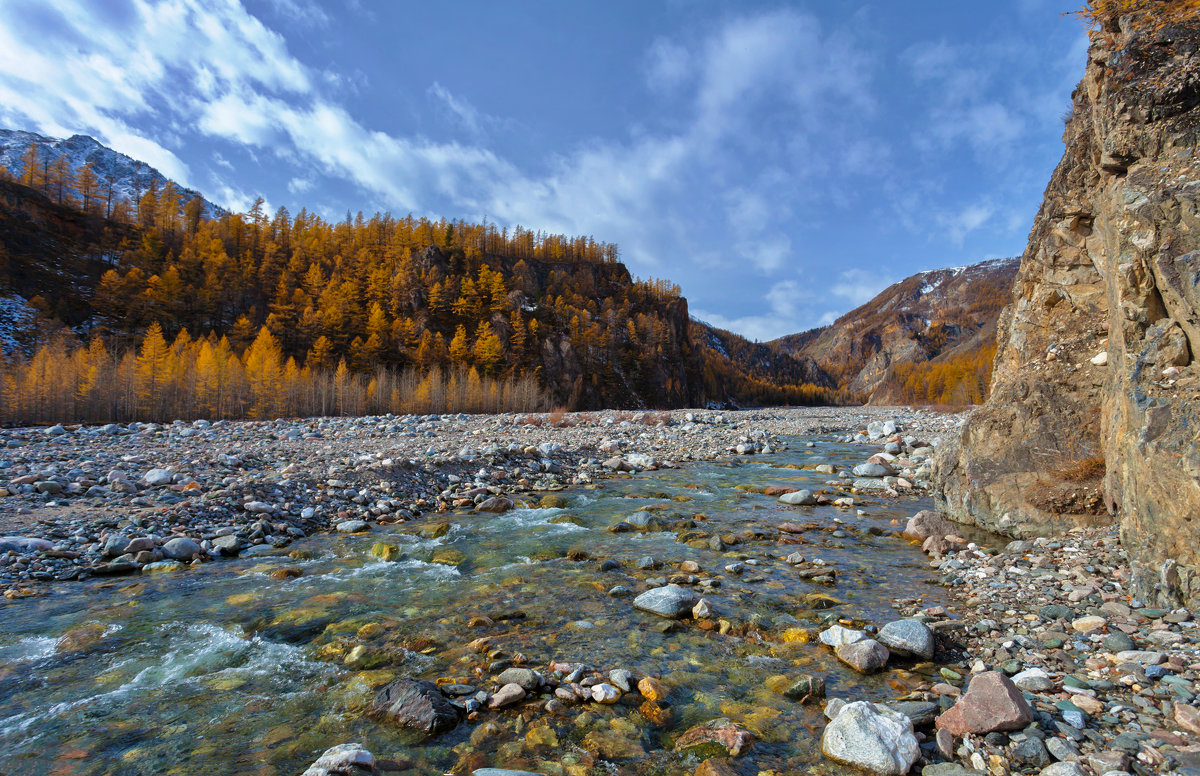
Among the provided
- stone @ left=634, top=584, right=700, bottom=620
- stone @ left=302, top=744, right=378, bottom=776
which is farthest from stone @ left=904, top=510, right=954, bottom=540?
stone @ left=302, top=744, right=378, bottom=776

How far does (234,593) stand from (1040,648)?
8.27 m

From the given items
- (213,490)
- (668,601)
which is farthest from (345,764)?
(213,490)

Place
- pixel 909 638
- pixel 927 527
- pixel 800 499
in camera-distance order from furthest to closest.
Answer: pixel 800 499
pixel 927 527
pixel 909 638

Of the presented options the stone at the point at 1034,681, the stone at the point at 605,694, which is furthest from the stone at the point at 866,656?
the stone at the point at 605,694

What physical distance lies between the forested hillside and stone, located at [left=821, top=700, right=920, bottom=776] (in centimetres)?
4111

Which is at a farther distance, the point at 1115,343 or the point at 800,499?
the point at 800,499

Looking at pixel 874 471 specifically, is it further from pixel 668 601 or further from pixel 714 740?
pixel 714 740

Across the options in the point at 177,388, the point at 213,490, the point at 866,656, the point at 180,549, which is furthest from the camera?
the point at 177,388

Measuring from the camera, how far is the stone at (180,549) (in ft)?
21.7

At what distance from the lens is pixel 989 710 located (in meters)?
3.05

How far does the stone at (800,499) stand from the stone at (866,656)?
6.69 metres

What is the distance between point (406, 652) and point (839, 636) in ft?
13.3

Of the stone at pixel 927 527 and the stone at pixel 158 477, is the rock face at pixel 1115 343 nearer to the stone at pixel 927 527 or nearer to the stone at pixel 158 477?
the stone at pixel 927 527

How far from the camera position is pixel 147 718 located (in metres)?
3.45
